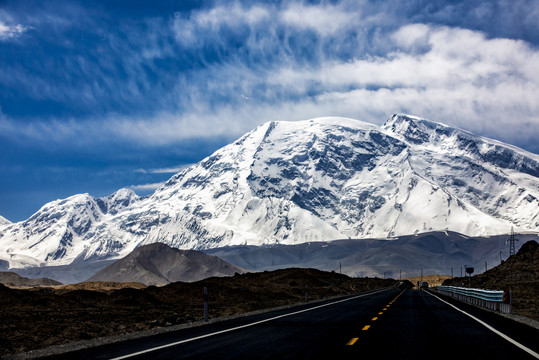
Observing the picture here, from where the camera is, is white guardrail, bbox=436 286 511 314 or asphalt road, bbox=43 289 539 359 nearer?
asphalt road, bbox=43 289 539 359

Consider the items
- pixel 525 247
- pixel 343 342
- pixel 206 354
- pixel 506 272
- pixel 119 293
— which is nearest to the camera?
pixel 206 354

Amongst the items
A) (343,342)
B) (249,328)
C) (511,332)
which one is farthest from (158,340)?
(511,332)

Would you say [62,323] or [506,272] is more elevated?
[506,272]

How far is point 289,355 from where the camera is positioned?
12602mm

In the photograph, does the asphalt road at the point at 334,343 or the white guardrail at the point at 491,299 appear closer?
the asphalt road at the point at 334,343

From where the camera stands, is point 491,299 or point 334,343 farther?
point 491,299

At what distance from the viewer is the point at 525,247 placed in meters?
110

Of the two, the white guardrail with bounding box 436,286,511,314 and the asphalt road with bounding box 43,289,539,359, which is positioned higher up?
the white guardrail with bounding box 436,286,511,314

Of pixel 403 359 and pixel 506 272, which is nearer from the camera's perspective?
pixel 403 359

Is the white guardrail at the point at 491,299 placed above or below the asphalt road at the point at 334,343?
above

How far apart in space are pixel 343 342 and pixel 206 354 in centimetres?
374

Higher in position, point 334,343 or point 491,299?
point 491,299

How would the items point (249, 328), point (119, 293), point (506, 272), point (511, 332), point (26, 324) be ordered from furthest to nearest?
1. point (506, 272)
2. point (119, 293)
3. point (26, 324)
4. point (249, 328)
5. point (511, 332)

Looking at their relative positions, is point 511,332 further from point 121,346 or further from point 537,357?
point 121,346
